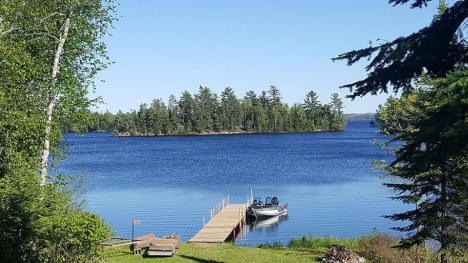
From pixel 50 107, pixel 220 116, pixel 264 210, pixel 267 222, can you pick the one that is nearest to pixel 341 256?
pixel 50 107

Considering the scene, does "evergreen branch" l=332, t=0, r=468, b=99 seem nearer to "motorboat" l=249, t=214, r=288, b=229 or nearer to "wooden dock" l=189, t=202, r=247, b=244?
"wooden dock" l=189, t=202, r=247, b=244

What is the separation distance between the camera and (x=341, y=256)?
68.4ft

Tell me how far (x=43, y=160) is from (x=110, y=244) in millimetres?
8478

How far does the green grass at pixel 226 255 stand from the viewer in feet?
71.7

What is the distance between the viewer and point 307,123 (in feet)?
632

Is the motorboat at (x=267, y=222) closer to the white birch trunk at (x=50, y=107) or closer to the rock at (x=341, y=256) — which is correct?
the rock at (x=341, y=256)

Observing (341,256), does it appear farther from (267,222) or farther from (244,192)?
(244,192)

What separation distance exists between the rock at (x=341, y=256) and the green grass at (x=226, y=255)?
2.71 feet

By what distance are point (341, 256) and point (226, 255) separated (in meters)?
6.19

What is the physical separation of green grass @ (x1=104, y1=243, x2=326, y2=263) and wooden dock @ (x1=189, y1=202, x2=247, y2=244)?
2.99 meters

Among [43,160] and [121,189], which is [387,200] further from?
[43,160]

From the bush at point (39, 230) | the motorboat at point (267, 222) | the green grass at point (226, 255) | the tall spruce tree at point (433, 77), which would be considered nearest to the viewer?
the tall spruce tree at point (433, 77)

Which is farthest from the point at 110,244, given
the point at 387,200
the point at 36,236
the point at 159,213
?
the point at 387,200

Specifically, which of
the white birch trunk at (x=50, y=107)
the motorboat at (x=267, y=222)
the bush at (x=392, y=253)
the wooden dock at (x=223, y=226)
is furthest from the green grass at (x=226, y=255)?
the motorboat at (x=267, y=222)
